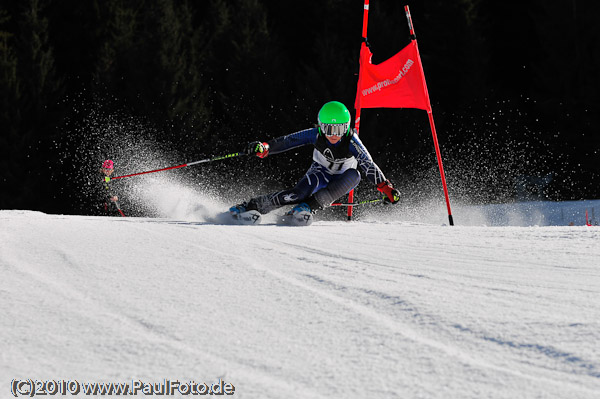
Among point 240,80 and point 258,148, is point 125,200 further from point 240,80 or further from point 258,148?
point 258,148

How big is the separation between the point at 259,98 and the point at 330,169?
18053mm

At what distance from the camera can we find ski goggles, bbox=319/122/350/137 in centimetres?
614

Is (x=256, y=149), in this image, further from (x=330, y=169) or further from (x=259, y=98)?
(x=259, y=98)

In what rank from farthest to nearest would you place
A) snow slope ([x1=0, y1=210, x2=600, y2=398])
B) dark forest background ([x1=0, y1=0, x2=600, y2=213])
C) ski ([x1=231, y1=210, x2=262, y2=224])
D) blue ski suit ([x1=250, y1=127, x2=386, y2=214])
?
dark forest background ([x1=0, y1=0, x2=600, y2=213])
blue ski suit ([x1=250, y1=127, x2=386, y2=214])
ski ([x1=231, y1=210, x2=262, y2=224])
snow slope ([x1=0, y1=210, x2=600, y2=398])

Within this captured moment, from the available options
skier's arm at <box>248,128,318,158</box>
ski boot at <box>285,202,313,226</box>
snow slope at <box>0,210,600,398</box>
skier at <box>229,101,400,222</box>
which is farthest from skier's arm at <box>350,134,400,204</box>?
snow slope at <box>0,210,600,398</box>

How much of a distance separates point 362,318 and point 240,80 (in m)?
22.3

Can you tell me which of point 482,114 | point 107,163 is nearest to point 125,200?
point 107,163

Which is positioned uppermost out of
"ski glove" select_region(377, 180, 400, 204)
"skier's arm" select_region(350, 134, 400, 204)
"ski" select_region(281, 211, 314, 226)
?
"skier's arm" select_region(350, 134, 400, 204)

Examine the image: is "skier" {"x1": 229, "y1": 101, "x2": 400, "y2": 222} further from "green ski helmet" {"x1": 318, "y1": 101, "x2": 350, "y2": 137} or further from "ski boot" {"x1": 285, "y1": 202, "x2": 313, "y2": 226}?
"ski boot" {"x1": 285, "y1": 202, "x2": 313, "y2": 226}

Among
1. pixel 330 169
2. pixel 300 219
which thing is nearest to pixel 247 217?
pixel 300 219

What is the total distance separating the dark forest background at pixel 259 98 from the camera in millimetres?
21703

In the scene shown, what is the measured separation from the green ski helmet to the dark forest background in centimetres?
1387

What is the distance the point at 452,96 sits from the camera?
24359 millimetres

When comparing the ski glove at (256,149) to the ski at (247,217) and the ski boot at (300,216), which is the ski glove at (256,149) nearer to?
the ski at (247,217)
